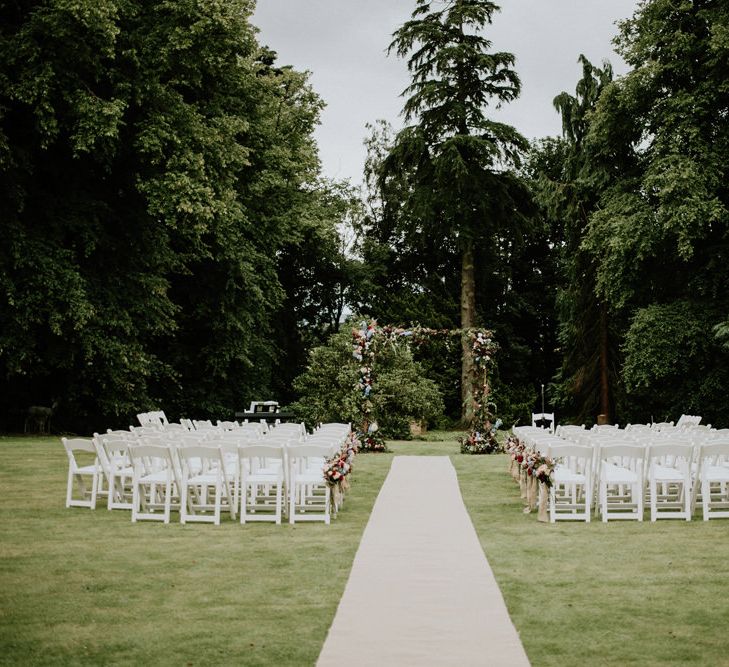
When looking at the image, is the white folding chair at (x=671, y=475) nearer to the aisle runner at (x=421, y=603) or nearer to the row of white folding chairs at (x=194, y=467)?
the aisle runner at (x=421, y=603)

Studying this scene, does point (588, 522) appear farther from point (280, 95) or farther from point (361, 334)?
point (280, 95)

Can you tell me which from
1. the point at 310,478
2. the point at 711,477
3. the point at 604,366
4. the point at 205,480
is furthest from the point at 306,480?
the point at 604,366

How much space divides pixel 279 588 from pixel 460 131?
106ft

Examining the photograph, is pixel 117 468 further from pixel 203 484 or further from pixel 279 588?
pixel 279 588

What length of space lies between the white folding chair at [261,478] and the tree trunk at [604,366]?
918 inches

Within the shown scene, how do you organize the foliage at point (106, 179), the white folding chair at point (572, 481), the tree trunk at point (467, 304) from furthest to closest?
the tree trunk at point (467, 304) → the foliage at point (106, 179) → the white folding chair at point (572, 481)

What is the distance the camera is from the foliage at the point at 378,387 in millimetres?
27641

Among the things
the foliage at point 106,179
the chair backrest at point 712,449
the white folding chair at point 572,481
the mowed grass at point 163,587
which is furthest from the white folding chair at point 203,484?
the foliage at point 106,179

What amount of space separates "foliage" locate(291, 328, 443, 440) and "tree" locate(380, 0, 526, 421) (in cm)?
766

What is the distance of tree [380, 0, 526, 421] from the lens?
124 ft

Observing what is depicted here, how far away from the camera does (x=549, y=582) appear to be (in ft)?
27.9

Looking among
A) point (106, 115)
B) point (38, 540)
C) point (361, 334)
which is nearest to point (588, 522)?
point (38, 540)

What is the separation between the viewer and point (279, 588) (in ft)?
27.1

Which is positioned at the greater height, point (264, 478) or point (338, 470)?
point (338, 470)
